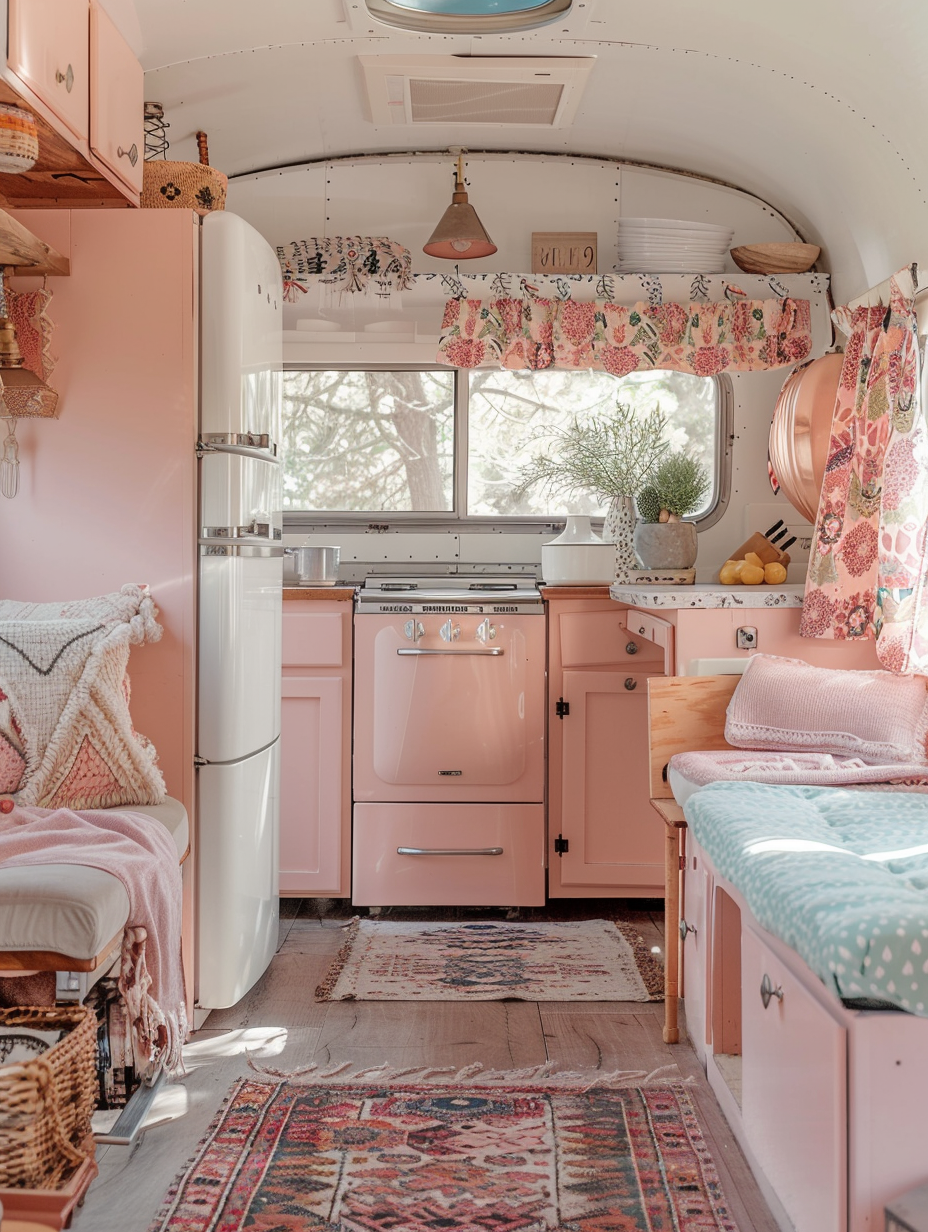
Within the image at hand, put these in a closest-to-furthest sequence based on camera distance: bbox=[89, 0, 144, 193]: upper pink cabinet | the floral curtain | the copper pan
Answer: bbox=[89, 0, 144, 193]: upper pink cabinet
the floral curtain
the copper pan

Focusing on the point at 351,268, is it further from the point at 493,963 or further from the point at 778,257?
the point at 493,963

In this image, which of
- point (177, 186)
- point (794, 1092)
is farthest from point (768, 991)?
point (177, 186)

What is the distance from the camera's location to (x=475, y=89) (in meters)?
3.13

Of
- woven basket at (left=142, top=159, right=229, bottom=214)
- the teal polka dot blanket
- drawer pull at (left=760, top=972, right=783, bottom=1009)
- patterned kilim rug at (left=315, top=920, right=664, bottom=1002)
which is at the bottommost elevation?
patterned kilim rug at (left=315, top=920, right=664, bottom=1002)

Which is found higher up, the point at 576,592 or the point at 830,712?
the point at 576,592

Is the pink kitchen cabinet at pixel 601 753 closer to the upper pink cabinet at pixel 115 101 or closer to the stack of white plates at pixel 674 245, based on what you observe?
the stack of white plates at pixel 674 245

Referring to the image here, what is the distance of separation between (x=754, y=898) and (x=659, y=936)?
1710mm

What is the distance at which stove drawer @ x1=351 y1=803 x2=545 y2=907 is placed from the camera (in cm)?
Answer: 326

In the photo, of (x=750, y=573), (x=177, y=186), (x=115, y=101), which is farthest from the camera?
(x=750, y=573)

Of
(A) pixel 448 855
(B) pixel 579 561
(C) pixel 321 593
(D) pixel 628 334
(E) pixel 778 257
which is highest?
(E) pixel 778 257

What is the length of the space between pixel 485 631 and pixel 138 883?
61.6 inches

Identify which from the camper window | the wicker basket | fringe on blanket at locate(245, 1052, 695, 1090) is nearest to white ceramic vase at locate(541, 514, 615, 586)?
the camper window

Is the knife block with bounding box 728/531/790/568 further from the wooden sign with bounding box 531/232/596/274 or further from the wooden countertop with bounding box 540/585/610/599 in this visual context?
the wooden sign with bounding box 531/232/596/274

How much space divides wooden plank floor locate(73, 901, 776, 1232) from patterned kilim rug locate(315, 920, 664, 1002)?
2.2 inches
